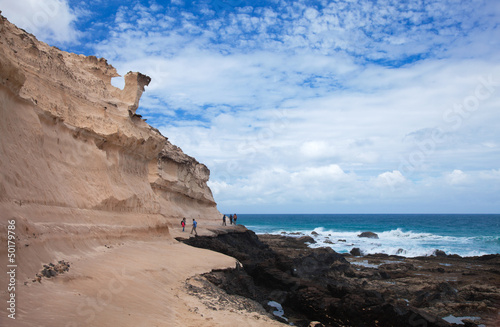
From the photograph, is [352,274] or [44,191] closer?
[44,191]

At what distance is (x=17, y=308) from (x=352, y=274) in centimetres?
1756

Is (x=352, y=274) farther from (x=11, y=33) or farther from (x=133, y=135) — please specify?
(x=11, y=33)

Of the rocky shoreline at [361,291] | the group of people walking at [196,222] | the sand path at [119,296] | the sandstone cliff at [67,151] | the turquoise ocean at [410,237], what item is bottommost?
the turquoise ocean at [410,237]

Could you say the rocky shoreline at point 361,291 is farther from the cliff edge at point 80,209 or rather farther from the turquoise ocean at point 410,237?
the turquoise ocean at point 410,237

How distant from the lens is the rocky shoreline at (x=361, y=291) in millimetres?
9922

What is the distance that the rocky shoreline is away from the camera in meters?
9.92

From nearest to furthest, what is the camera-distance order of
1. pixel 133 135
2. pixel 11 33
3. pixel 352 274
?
pixel 11 33, pixel 133 135, pixel 352 274

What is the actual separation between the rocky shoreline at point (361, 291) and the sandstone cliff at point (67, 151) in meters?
4.42

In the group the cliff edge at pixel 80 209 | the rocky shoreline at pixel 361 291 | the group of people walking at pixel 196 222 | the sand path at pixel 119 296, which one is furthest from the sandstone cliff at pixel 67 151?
the group of people walking at pixel 196 222

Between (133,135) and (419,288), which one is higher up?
(133,135)

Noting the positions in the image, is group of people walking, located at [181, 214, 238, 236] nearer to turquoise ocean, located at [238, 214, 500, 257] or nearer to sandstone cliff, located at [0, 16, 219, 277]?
sandstone cliff, located at [0, 16, 219, 277]

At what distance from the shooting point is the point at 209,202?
38969 mm

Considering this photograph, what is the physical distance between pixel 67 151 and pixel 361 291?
36.5 feet

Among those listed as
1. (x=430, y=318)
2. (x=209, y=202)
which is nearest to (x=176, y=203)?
(x=209, y=202)
